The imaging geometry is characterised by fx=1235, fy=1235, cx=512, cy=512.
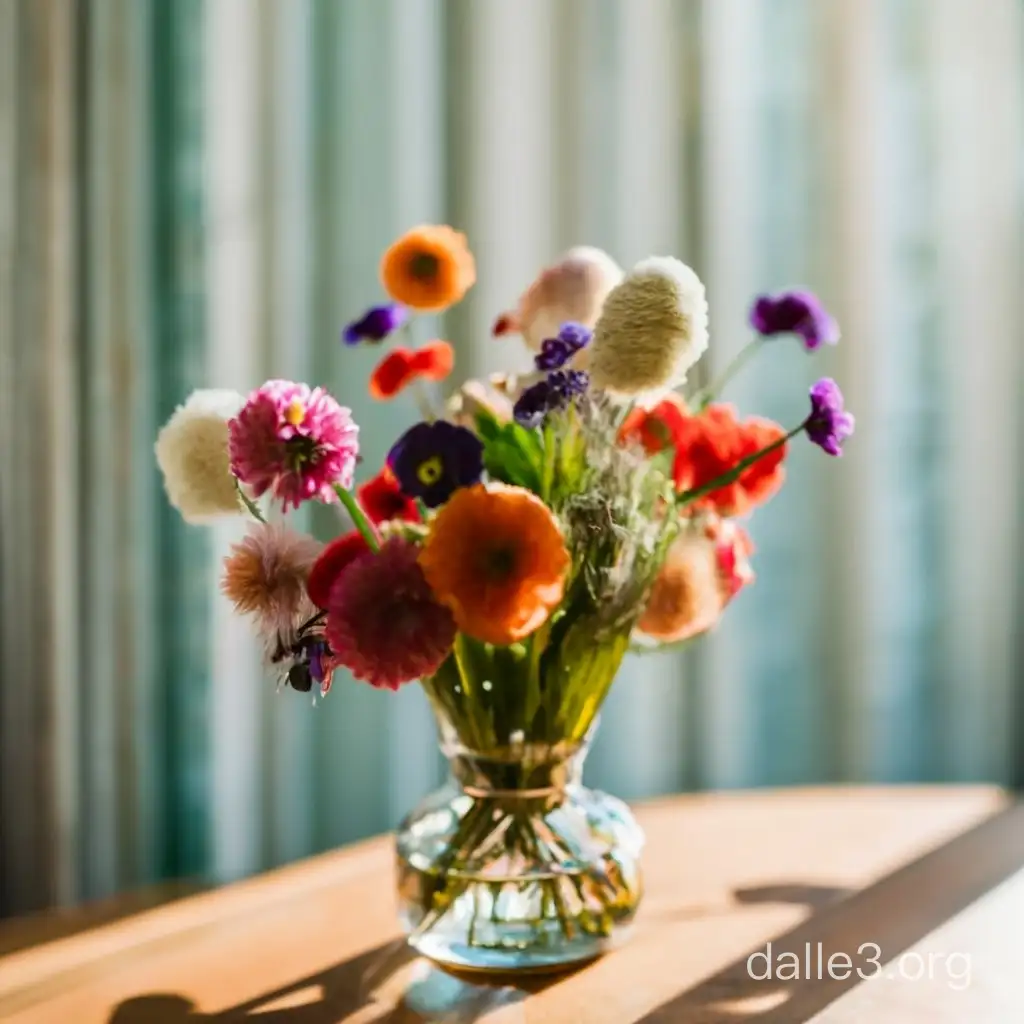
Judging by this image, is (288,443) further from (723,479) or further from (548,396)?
(723,479)

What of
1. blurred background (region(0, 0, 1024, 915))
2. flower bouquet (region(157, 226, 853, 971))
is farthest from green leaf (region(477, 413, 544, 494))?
blurred background (region(0, 0, 1024, 915))

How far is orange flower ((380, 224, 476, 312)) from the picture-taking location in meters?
0.82

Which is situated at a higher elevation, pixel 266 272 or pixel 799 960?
pixel 266 272

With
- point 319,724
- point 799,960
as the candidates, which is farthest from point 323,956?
point 319,724

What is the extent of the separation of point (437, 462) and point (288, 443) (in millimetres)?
99

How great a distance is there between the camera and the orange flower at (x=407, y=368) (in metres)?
0.83

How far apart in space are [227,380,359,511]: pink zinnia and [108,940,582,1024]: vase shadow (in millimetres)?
353

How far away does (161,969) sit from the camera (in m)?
0.88

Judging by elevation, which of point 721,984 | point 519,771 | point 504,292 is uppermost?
point 504,292

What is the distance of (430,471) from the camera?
718 mm

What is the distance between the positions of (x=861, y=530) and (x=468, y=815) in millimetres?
970

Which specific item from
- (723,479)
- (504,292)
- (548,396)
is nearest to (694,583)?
(723,479)

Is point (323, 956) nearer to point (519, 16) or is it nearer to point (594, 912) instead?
point (594, 912)

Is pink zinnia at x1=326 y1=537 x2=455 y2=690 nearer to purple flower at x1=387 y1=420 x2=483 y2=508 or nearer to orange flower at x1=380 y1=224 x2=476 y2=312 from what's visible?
purple flower at x1=387 y1=420 x2=483 y2=508
